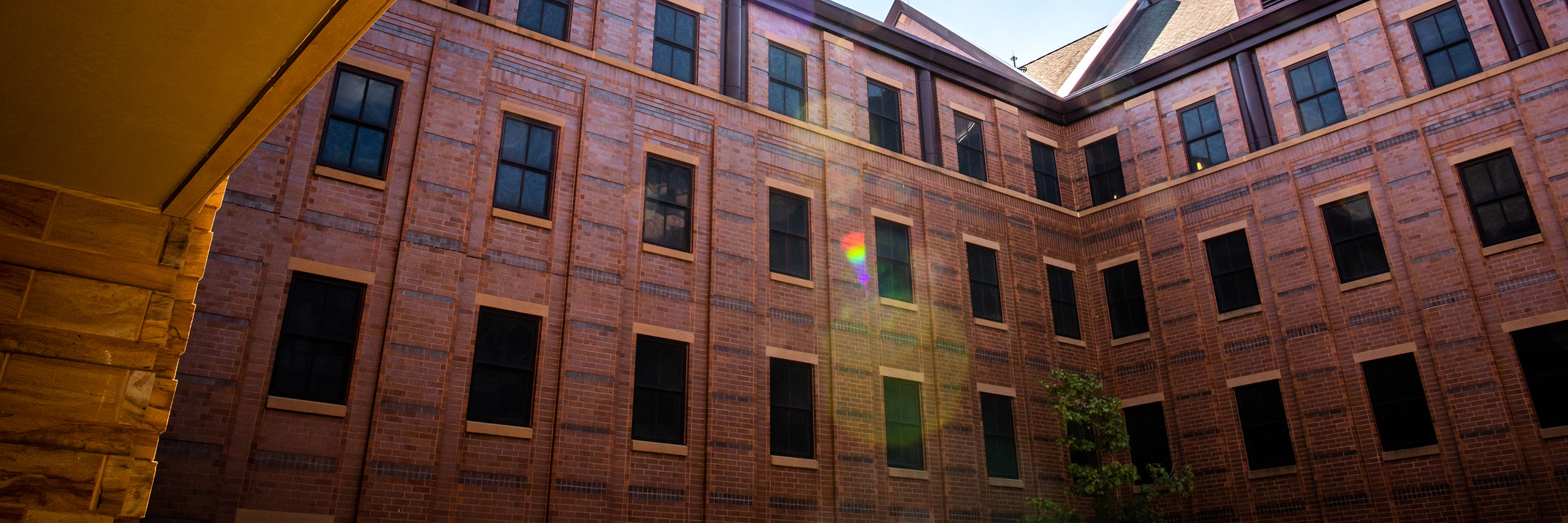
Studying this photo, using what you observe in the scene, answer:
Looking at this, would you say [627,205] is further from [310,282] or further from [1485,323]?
[1485,323]

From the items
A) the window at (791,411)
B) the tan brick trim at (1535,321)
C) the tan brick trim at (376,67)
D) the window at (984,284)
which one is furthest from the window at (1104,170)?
the tan brick trim at (376,67)

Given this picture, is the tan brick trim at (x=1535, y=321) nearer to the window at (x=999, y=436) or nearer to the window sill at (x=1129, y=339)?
the window sill at (x=1129, y=339)

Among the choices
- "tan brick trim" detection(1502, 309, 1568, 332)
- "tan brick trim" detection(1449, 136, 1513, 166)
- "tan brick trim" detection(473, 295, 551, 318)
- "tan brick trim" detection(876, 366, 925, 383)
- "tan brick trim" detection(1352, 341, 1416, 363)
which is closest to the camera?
"tan brick trim" detection(473, 295, 551, 318)

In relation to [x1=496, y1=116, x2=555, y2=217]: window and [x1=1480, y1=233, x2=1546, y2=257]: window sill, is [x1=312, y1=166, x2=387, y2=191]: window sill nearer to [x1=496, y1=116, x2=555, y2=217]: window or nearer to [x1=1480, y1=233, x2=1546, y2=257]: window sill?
[x1=496, y1=116, x2=555, y2=217]: window

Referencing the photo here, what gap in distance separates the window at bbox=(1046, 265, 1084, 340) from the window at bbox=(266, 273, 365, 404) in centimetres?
1449

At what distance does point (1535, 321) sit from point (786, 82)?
13815 millimetres

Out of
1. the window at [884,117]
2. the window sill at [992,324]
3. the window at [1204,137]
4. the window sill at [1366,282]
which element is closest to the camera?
the window sill at [1366,282]

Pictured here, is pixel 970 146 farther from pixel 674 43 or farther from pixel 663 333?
pixel 663 333

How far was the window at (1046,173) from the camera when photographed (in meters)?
23.4

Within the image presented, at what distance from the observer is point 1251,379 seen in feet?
63.4

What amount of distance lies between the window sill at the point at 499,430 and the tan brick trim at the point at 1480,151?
1695cm

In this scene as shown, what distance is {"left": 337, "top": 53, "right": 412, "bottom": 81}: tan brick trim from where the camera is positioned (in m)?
14.4

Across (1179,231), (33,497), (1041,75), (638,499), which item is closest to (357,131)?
(638,499)

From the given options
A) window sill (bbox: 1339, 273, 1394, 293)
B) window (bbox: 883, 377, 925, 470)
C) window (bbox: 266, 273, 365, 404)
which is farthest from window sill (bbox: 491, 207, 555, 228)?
window sill (bbox: 1339, 273, 1394, 293)
